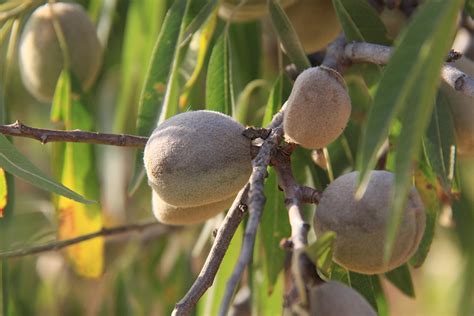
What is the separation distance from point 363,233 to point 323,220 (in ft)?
0.14

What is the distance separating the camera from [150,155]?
924 mm

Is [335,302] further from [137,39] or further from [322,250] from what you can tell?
[137,39]

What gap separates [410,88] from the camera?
26.3 inches

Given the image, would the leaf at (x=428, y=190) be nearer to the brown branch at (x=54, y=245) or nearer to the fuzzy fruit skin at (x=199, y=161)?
the fuzzy fruit skin at (x=199, y=161)

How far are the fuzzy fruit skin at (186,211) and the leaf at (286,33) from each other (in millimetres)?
226

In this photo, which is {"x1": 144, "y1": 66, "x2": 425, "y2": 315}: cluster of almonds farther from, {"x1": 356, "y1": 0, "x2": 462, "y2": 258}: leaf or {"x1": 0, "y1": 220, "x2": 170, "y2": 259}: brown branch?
{"x1": 0, "y1": 220, "x2": 170, "y2": 259}: brown branch

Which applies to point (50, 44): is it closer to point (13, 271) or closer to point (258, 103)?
point (258, 103)

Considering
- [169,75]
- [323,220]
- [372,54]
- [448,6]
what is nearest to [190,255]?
[169,75]

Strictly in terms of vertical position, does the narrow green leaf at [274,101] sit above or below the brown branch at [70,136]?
below

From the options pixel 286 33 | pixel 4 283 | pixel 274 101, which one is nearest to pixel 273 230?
pixel 274 101

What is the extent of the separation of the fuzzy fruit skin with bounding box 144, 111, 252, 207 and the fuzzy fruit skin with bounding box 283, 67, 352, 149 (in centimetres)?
6

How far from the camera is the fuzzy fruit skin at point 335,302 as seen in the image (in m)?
0.71

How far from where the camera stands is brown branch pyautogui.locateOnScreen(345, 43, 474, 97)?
90 cm

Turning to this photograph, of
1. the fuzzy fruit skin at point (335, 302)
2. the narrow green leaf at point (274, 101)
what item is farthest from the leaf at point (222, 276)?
the fuzzy fruit skin at point (335, 302)
